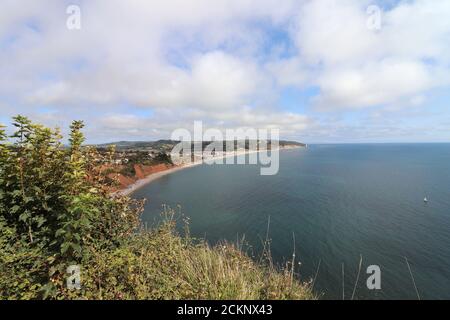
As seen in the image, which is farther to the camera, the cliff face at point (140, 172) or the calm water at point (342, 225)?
the cliff face at point (140, 172)

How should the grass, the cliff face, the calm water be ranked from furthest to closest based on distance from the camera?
the cliff face → the calm water → the grass

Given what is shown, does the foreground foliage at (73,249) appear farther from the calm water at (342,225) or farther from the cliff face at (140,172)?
the cliff face at (140,172)

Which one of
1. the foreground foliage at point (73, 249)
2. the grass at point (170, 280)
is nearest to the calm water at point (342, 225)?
the grass at point (170, 280)

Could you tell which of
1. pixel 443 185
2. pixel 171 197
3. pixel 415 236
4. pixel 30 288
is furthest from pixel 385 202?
pixel 30 288

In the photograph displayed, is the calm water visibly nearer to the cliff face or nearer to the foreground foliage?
the cliff face

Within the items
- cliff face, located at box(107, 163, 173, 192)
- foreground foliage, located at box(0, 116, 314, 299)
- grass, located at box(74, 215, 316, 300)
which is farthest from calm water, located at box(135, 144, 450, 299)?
foreground foliage, located at box(0, 116, 314, 299)

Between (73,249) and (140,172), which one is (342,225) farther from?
(140,172)
